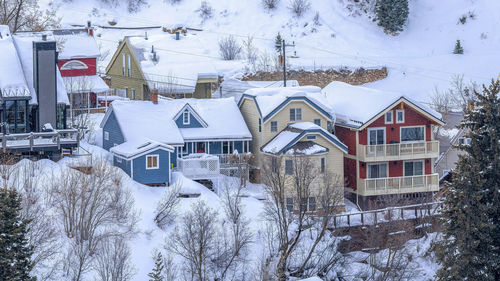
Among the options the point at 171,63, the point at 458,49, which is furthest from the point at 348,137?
the point at 458,49

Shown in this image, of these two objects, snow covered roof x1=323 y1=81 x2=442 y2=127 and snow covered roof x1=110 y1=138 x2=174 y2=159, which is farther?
snow covered roof x1=323 y1=81 x2=442 y2=127

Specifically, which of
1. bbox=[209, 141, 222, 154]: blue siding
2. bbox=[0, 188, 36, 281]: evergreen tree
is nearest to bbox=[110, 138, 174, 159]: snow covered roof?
bbox=[209, 141, 222, 154]: blue siding

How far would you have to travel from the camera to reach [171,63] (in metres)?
69.1

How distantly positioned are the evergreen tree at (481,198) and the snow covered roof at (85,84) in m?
31.3

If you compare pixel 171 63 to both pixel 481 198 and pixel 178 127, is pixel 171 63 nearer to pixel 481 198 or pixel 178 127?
pixel 178 127

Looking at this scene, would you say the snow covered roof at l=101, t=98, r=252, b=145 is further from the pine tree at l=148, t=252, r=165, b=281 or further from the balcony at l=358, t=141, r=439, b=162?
the pine tree at l=148, t=252, r=165, b=281

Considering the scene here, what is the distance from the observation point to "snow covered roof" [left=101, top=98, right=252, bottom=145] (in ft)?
185

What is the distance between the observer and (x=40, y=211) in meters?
46.8

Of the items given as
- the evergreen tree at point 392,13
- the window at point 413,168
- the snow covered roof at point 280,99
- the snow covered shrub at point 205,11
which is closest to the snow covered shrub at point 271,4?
the snow covered shrub at point 205,11

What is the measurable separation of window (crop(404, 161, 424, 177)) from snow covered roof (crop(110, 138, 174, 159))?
1377 centimetres

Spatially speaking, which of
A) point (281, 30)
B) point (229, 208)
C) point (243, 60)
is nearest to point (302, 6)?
point (281, 30)

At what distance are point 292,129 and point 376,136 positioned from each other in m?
4.96

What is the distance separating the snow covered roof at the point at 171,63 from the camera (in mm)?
67188

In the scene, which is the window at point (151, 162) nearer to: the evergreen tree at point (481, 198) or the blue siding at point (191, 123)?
the blue siding at point (191, 123)
